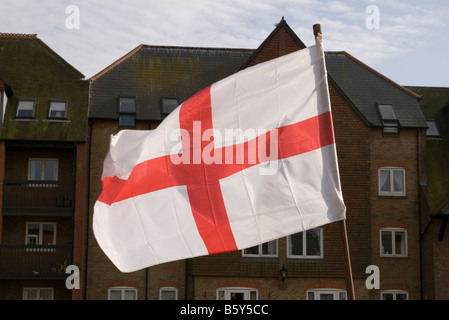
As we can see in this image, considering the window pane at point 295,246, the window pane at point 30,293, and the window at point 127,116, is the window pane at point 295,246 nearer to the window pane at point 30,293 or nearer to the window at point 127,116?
the window at point 127,116

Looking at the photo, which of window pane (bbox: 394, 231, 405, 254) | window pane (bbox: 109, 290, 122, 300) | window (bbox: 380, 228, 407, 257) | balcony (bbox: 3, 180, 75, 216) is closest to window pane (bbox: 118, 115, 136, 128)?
balcony (bbox: 3, 180, 75, 216)

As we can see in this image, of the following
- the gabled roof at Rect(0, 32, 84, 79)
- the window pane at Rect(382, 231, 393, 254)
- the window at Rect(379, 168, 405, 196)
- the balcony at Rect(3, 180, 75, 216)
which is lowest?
the window pane at Rect(382, 231, 393, 254)

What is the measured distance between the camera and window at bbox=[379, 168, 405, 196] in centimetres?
3472

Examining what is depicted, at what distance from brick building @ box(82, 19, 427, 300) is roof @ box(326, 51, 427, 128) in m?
0.07

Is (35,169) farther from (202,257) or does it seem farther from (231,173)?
(231,173)

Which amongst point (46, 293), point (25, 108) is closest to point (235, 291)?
point (46, 293)

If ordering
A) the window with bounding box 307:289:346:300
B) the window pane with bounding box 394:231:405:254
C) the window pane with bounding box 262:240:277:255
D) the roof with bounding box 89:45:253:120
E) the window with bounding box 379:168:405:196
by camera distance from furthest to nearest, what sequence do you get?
the roof with bounding box 89:45:253:120, the window with bounding box 379:168:405:196, the window pane with bounding box 394:231:405:254, the window pane with bounding box 262:240:277:255, the window with bounding box 307:289:346:300

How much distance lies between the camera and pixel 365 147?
112 feet

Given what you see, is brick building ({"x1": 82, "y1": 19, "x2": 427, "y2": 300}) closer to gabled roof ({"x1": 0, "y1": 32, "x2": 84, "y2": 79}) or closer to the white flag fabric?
gabled roof ({"x1": 0, "y1": 32, "x2": 84, "y2": 79})

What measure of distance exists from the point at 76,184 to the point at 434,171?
1582cm
